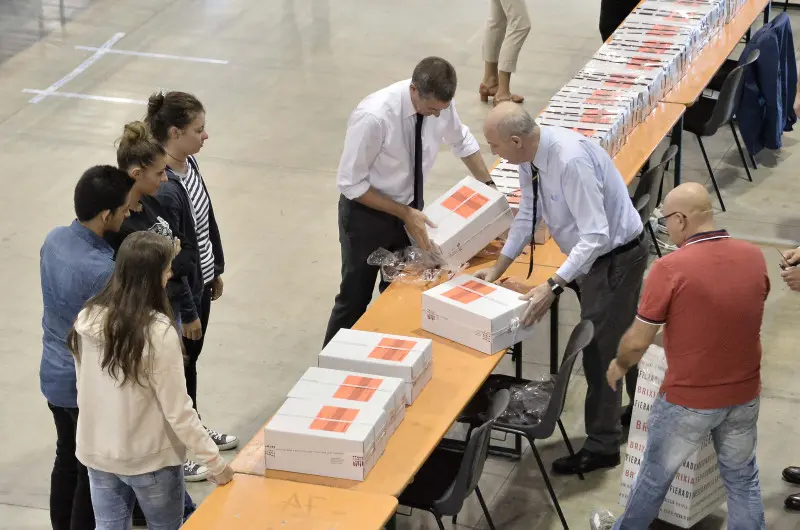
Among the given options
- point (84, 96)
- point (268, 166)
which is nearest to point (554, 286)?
point (268, 166)

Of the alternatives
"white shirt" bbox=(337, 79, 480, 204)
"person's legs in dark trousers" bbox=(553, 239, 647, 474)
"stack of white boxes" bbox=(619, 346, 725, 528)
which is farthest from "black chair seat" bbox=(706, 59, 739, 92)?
"stack of white boxes" bbox=(619, 346, 725, 528)

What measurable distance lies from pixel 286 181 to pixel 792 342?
3.71 m

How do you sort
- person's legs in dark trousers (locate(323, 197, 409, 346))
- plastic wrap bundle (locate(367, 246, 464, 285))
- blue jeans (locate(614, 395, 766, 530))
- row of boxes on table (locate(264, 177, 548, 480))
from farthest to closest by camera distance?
person's legs in dark trousers (locate(323, 197, 409, 346))
plastic wrap bundle (locate(367, 246, 464, 285))
blue jeans (locate(614, 395, 766, 530))
row of boxes on table (locate(264, 177, 548, 480))

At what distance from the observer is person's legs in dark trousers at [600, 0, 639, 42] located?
9078mm

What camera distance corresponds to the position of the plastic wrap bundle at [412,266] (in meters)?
5.79

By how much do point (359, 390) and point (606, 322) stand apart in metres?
1.43

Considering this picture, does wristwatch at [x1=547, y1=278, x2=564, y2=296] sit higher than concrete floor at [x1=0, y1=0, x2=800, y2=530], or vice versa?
wristwatch at [x1=547, y1=278, x2=564, y2=296]

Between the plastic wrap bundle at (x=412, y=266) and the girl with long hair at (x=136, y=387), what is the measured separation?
1.76m

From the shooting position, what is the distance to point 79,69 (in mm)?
10555

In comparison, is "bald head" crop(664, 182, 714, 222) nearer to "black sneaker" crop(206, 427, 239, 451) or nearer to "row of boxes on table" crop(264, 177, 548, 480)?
"row of boxes on table" crop(264, 177, 548, 480)

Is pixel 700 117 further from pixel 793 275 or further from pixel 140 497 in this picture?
pixel 140 497

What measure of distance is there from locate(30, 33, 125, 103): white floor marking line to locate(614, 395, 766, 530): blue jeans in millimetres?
6861

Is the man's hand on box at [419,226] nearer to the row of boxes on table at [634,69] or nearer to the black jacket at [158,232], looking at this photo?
the black jacket at [158,232]

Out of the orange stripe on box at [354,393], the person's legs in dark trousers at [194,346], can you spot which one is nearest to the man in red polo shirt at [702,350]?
the orange stripe on box at [354,393]
